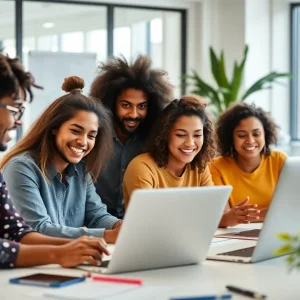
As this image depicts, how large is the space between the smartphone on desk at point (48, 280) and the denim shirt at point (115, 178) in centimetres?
165

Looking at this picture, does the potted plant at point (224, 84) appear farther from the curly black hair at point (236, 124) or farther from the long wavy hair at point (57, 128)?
the long wavy hair at point (57, 128)

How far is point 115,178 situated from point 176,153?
37 centimetres

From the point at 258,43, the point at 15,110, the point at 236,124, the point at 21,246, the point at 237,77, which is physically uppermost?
the point at 258,43

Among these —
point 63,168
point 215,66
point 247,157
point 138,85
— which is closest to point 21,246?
point 63,168

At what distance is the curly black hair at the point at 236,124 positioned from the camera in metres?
4.21

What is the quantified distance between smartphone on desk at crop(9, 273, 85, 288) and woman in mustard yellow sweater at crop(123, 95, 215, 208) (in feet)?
4.69

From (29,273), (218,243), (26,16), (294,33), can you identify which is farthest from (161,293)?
(294,33)

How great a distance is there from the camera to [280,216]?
238 cm

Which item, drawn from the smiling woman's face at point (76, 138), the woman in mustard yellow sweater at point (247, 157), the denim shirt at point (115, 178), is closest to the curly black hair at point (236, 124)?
the woman in mustard yellow sweater at point (247, 157)

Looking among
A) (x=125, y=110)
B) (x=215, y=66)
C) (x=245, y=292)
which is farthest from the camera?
(x=215, y=66)

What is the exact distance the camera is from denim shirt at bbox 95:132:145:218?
376cm

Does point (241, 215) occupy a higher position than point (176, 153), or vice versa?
point (176, 153)

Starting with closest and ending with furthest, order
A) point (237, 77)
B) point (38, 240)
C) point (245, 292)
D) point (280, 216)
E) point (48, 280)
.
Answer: point (245, 292) < point (48, 280) < point (280, 216) < point (38, 240) < point (237, 77)

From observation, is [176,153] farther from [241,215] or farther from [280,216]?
[280,216]
